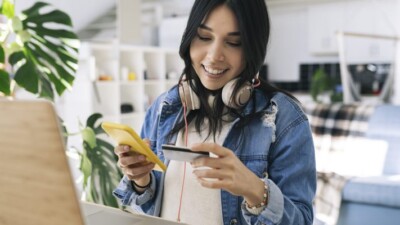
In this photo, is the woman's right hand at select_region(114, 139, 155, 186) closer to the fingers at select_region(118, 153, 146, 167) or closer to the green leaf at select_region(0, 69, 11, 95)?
the fingers at select_region(118, 153, 146, 167)

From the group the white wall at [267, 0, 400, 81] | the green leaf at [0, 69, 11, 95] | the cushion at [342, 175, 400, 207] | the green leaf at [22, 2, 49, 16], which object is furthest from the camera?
the white wall at [267, 0, 400, 81]

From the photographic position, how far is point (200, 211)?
993 mm

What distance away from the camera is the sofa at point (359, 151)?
283 centimetres

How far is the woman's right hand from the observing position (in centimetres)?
86

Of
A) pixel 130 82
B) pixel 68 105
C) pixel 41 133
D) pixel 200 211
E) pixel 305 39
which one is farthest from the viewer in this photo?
pixel 305 39

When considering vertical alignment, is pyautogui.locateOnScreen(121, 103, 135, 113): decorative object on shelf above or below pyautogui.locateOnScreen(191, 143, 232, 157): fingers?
below

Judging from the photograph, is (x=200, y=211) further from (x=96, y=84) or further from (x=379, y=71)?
(x=379, y=71)

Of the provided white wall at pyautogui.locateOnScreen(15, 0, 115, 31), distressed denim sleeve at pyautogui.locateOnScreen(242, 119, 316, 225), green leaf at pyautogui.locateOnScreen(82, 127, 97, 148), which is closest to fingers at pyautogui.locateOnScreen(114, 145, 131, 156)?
distressed denim sleeve at pyautogui.locateOnScreen(242, 119, 316, 225)

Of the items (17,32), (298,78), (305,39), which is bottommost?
(298,78)

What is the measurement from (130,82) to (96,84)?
468 millimetres

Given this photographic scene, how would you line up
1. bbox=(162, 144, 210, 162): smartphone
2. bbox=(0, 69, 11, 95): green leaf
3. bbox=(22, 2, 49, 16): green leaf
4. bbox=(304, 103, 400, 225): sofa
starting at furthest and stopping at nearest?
bbox=(304, 103, 400, 225): sofa < bbox=(22, 2, 49, 16): green leaf < bbox=(0, 69, 11, 95): green leaf < bbox=(162, 144, 210, 162): smartphone

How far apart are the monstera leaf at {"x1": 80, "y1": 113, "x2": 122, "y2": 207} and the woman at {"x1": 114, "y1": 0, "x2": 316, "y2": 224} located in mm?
683

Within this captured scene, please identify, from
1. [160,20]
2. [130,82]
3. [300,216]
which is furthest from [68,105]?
[300,216]

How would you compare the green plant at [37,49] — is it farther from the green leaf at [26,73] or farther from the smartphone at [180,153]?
the smartphone at [180,153]
